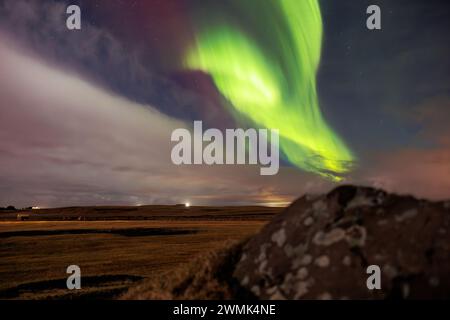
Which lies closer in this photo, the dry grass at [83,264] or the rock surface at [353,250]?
the rock surface at [353,250]

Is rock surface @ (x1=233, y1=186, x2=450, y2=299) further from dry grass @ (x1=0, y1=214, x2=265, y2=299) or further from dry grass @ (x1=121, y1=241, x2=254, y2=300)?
dry grass @ (x1=0, y1=214, x2=265, y2=299)

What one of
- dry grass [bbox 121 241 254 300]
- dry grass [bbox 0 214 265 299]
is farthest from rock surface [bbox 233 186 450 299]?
dry grass [bbox 0 214 265 299]

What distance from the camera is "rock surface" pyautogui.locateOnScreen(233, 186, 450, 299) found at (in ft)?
22.0

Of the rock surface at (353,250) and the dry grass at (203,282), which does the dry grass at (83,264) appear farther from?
the rock surface at (353,250)

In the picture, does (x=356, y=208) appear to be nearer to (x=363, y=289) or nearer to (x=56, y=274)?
(x=363, y=289)

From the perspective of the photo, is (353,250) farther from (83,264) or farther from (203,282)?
(83,264)

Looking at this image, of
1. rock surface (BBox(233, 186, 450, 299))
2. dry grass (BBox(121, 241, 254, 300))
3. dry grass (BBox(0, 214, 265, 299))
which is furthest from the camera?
dry grass (BBox(0, 214, 265, 299))

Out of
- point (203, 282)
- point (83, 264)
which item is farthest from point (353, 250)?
point (83, 264)

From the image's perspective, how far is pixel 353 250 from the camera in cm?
721

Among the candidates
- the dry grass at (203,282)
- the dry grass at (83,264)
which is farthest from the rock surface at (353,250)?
the dry grass at (83,264)

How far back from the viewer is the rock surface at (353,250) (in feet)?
22.0

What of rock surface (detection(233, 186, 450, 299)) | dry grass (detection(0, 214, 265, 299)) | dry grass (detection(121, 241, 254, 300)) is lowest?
dry grass (detection(0, 214, 265, 299))
